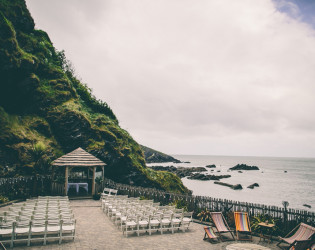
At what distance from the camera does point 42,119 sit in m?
26.4

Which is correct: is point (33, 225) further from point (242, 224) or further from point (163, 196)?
point (163, 196)

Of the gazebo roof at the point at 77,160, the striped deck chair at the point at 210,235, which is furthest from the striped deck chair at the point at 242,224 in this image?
the gazebo roof at the point at 77,160

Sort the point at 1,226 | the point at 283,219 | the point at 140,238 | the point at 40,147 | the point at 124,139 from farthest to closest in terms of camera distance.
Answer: the point at 124,139 < the point at 40,147 < the point at 283,219 < the point at 140,238 < the point at 1,226

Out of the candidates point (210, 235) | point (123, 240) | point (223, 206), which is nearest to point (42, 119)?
point (123, 240)

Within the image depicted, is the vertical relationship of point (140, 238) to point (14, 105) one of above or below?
below

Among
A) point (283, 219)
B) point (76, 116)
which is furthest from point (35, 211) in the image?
point (76, 116)

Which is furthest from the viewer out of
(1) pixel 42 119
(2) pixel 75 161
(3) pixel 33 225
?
(1) pixel 42 119

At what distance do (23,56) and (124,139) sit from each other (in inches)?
612

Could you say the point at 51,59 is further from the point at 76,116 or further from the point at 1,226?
the point at 1,226

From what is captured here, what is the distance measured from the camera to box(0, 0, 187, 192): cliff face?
23.1 meters

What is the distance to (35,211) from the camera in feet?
32.1

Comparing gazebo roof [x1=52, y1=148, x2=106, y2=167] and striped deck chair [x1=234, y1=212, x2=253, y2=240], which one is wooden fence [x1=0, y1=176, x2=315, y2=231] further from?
gazebo roof [x1=52, y1=148, x2=106, y2=167]

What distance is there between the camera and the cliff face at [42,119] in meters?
23.1

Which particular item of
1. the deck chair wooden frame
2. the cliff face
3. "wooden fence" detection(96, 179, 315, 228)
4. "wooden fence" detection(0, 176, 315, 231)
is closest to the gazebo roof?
"wooden fence" detection(0, 176, 315, 231)
